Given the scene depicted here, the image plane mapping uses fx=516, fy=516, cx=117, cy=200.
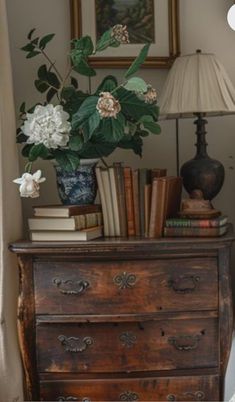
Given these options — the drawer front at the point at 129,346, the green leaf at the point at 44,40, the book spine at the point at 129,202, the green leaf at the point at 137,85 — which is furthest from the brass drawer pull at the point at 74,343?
the green leaf at the point at 44,40

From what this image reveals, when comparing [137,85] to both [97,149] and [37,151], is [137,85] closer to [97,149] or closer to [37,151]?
[97,149]

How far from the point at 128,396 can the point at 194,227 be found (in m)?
0.53

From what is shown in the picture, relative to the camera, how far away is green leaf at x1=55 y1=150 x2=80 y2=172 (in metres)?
1.52

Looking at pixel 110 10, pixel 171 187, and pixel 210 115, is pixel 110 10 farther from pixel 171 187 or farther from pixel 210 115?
pixel 171 187

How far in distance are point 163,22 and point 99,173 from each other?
70 cm

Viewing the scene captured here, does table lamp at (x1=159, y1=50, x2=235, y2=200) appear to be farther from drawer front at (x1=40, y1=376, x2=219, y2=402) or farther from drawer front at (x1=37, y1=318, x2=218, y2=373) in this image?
drawer front at (x1=40, y1=376, x2=219, y2=402)

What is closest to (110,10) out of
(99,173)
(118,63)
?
(118,63)

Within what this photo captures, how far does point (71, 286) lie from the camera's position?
148 cm

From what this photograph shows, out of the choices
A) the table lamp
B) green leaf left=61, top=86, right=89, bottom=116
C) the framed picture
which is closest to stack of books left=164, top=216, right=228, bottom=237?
the table lamp

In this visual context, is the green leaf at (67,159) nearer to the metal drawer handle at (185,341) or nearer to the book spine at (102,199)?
the book spine at (102,199)

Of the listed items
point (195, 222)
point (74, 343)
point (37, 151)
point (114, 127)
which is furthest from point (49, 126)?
point (74, 343)

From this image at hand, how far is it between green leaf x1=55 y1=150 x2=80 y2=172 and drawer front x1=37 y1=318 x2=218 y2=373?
461 millimetres

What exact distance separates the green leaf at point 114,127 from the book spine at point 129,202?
149mm

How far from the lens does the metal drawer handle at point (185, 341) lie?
4.86 feet
